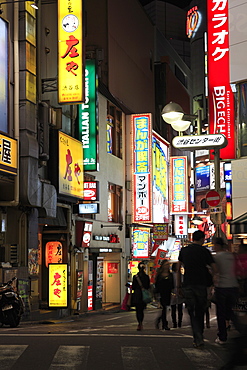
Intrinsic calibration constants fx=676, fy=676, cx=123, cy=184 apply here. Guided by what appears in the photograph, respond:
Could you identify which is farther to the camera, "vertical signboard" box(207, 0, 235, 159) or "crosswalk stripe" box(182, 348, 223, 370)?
"vertical signboard" box(207, 0, 235, 159)

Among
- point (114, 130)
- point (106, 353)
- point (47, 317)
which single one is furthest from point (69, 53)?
point (106, 353)

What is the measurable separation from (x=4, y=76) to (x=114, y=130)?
15.8m

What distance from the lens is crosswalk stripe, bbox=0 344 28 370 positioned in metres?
9.13

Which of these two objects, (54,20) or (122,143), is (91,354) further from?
(122,143)

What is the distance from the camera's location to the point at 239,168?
21.3 metres

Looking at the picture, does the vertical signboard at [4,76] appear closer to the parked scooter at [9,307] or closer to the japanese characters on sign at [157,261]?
the parked scooter at [9,307]

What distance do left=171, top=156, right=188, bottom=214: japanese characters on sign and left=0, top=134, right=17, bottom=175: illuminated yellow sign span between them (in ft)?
96.0

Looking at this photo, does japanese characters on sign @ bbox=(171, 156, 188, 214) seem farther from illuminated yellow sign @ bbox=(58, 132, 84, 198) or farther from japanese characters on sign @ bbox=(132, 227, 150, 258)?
illuminated yellow sign @ bbox=(58, 132, 84, 198)

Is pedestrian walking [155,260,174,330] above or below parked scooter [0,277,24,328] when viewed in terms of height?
above

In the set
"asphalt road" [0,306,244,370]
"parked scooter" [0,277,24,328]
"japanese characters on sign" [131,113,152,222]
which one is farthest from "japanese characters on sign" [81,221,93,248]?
"asphalt road" [0,306,244,370]

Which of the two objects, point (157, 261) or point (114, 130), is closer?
point (114, 130)

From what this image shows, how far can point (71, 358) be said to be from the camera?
31.9ft

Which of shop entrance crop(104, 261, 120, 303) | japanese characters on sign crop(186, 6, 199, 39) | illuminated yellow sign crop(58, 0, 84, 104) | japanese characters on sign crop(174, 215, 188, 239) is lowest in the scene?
shop entrance crop(104, 261, 120, 303)

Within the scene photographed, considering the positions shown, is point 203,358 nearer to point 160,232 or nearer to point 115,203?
point 115,203
